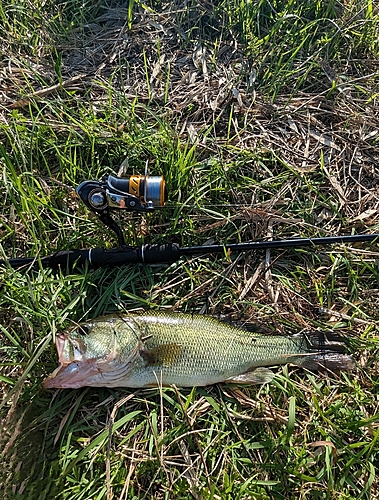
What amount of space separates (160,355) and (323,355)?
120 centimetres

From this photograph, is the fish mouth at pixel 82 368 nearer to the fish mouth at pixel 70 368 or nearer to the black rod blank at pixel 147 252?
the fish mouth at pixel 70 368

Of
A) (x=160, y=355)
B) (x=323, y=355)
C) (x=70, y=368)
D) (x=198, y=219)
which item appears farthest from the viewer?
(x=198, y=219)

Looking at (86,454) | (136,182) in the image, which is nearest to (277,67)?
(136,182)

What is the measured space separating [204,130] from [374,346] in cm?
224

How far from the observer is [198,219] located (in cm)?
352

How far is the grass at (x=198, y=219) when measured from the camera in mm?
2967

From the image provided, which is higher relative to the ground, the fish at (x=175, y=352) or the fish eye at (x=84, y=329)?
the fish eye at (x=84, y=329)

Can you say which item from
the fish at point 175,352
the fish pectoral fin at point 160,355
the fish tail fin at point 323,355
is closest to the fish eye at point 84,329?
the fish at point 175,352

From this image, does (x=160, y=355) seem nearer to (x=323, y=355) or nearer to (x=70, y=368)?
(x=70, y=368)

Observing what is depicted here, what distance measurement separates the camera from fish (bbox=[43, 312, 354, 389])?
114 inches

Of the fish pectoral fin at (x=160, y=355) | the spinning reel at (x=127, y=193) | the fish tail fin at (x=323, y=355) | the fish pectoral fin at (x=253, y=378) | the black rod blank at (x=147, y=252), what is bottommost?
the fish pectoral fin at (x=253, y=378)

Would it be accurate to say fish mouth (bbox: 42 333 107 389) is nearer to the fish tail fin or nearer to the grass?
the grass

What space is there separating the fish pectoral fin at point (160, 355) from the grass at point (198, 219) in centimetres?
24

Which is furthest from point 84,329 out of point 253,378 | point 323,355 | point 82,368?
point 323,355
